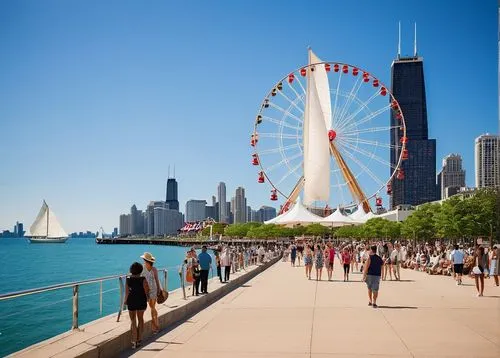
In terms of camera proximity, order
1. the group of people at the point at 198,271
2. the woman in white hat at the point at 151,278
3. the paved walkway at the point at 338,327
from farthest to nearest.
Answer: the group of people at the point at 198,271, the woman in white hat at the point at 151,278, the paved walkway at the point at 338,327

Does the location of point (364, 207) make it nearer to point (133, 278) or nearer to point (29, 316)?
point (29, 316)

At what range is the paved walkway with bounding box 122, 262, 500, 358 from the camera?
9.68m

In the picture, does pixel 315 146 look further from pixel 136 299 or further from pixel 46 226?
pixel 46 226

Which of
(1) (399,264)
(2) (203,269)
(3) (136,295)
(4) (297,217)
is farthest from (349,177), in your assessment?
(3) (136,295)

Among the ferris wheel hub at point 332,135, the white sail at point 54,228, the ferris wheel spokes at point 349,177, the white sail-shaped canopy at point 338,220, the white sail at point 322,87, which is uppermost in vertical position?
the white sail at point 322,87

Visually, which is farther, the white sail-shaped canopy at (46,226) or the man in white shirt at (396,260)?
the white sail-shaped canopy at (46,226)

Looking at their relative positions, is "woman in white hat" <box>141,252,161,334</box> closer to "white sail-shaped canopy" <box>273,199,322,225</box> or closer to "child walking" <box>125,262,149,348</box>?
"child walking" <box>125,262,149,348</box>

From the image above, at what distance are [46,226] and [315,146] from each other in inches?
6146

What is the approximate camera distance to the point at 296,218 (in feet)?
174

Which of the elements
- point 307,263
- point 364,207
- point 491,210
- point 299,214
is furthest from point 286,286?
point 491,210

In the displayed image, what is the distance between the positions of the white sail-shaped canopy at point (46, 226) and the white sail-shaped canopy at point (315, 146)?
141366 mm

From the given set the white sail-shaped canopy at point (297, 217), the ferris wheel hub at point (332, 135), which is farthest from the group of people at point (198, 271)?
the ferris wheel hub at point (332, 135)

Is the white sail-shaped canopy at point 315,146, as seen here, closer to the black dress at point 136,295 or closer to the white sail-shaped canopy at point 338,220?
the white sail-shaped canopy at point 338,220

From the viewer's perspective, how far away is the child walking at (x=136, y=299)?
996cm
